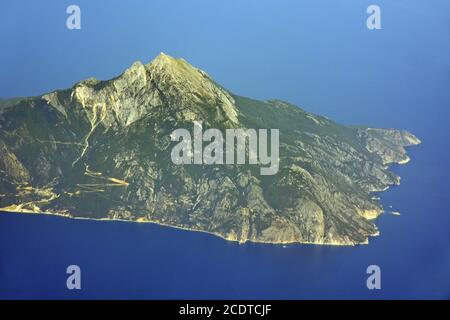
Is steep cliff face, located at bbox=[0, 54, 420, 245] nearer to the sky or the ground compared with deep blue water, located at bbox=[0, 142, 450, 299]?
nearer to the sky

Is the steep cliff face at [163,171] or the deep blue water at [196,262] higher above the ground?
the steep cliff face at [163,171]

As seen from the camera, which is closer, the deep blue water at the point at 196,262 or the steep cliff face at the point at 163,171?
the deep blue water at the point at 196,262

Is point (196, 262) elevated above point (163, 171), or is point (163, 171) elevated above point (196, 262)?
point (163, 171)

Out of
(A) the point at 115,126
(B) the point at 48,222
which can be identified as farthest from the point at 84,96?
(B) the point at 48,222

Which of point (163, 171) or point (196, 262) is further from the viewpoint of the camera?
Result: point (163, 171)

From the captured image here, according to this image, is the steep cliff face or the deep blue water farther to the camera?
the steep cliff face

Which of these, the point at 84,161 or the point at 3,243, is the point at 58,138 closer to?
the point at 84,161
